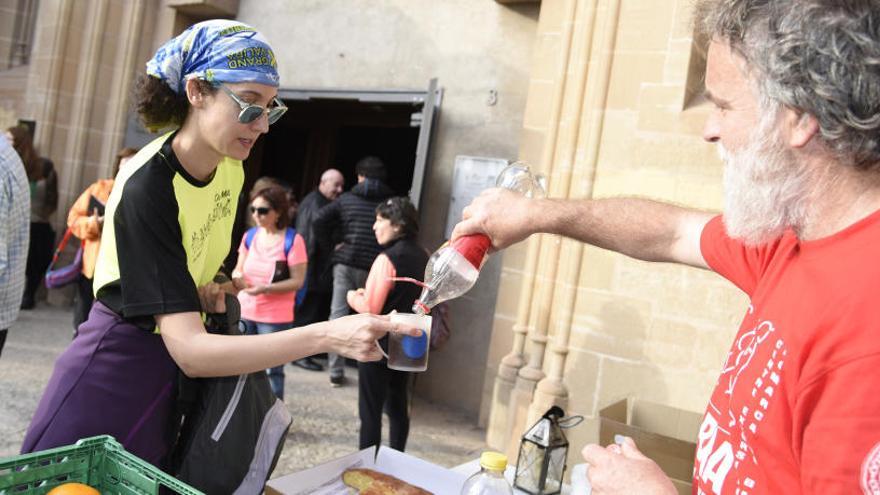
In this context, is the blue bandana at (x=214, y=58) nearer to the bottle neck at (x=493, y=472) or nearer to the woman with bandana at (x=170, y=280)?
the woman with bandana at (x=170, y=280)

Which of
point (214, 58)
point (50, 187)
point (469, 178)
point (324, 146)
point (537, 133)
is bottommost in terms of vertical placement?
point (50, 187)

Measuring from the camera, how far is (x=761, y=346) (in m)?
1.11

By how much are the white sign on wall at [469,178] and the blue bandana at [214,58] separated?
397 cm

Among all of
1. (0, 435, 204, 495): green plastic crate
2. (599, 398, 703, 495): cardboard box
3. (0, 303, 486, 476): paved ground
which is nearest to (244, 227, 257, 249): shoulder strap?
(0, 303, 486, 476): paved ground

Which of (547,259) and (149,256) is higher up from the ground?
(547,259)

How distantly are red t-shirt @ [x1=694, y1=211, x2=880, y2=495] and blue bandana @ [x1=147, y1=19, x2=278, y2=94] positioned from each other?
4.46 feet

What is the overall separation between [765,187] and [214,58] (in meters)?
1.37

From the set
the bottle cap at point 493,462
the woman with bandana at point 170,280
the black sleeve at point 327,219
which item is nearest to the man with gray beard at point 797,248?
the bottle cap at point 493,462

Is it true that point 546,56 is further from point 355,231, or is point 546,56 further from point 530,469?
point 530,469

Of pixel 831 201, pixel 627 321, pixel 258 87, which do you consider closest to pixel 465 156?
pixel 627 321

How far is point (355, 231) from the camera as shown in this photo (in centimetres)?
589

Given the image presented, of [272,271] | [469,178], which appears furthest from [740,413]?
[469,178]

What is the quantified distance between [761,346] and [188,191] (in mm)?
1383

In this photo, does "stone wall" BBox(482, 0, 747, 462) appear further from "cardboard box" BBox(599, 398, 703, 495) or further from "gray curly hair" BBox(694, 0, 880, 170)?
"gray curly hair" BBox(694, 0, 880, 170)
